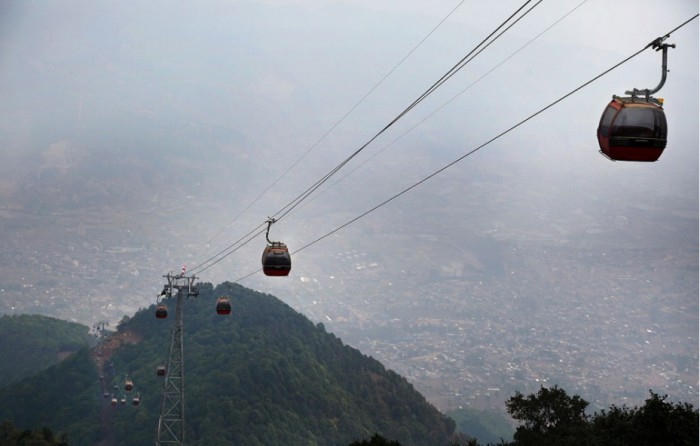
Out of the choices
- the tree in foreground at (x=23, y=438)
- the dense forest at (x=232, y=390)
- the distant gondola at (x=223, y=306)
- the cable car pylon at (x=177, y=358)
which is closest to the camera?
the cable car pylon at (x=177, y=358)

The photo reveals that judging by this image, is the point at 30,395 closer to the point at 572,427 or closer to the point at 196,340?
the point at 196,340

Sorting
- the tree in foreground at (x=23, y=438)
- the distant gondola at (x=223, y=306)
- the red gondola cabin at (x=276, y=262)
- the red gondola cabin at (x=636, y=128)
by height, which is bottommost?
the red gondola cabin at (x=636, y=128)

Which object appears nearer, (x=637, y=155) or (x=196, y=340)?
(x=637, y=155)

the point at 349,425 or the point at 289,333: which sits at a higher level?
the point at 289,333

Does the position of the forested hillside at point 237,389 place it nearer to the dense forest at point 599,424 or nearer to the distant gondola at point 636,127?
the dense forest at point 599,424

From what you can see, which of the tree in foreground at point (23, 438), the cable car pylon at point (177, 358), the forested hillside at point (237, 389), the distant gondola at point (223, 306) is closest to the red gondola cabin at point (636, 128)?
the cable car pylon at point (177, 358)

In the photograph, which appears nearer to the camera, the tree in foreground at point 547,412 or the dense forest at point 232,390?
the tree in foreground at point 547,412

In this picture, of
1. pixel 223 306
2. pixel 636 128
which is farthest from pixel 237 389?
pixel 636 128

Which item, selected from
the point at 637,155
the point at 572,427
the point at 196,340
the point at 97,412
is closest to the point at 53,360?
the point at 196,340
